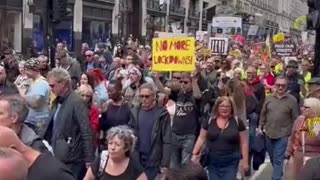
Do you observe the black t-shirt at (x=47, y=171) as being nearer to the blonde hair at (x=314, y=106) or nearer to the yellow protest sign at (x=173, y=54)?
the blonde hair at (x=314, y=106)

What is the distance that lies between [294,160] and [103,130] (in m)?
2.70

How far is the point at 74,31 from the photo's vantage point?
3972 cm

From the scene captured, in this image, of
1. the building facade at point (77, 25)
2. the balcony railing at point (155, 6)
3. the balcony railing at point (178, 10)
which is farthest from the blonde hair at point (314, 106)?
the balcony railing at point (178, 10)

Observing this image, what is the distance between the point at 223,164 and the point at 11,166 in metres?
5.97

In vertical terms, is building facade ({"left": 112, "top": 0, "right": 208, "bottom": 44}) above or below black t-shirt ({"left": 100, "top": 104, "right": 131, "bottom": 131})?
above

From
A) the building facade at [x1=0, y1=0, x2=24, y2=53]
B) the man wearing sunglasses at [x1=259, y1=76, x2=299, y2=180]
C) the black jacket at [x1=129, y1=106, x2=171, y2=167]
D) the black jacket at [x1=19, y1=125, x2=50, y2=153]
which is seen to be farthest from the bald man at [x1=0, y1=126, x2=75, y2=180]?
the building facade at [x1=0, y1=0, x2=24, y2=53]

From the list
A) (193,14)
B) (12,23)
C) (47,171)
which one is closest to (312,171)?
(47,171)

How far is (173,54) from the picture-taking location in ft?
45.1

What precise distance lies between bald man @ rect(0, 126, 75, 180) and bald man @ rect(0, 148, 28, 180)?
1598 millimetres

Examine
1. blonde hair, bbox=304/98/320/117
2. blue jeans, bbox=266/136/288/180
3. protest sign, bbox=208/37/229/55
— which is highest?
protest sign, bbox=208/37/229/55

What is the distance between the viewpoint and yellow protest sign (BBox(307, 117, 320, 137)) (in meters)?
7.64

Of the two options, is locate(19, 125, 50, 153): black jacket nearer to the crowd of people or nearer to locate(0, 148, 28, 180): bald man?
the crowd of people

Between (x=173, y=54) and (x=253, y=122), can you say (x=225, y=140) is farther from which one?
(x=173, y=54)

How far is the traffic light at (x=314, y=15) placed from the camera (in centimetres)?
1066
